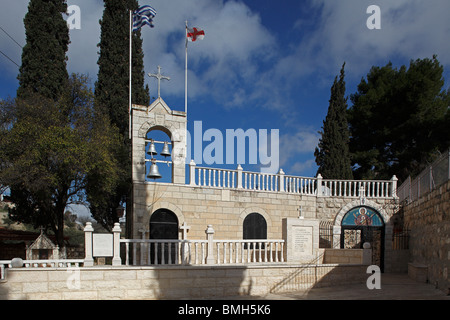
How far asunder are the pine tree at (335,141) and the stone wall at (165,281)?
10.6m

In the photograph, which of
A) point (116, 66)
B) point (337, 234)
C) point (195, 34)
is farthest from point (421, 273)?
point (116, 66)

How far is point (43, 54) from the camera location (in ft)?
51.4

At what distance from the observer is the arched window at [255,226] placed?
14117mm

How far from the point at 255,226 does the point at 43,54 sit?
487 inches

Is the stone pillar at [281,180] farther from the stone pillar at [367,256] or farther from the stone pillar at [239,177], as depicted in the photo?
the stone pillar at [367,256]

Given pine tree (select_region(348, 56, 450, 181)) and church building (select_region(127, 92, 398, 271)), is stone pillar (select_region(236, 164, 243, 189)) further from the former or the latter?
pine tree (select_region(348, 56, 450, 181))

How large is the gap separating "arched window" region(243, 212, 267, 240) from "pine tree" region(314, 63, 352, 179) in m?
8.03

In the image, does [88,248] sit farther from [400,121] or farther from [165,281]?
[400,121]

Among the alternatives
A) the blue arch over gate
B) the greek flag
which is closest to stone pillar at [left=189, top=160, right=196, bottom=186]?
the greek flag

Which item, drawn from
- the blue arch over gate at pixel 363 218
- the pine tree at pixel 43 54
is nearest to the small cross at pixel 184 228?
the blue arch over gate at pixel 363 218

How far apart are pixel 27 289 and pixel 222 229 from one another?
7.22 m

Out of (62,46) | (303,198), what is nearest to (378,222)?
(303,198)

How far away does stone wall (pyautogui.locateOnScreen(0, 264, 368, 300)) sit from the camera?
8.15 meters
